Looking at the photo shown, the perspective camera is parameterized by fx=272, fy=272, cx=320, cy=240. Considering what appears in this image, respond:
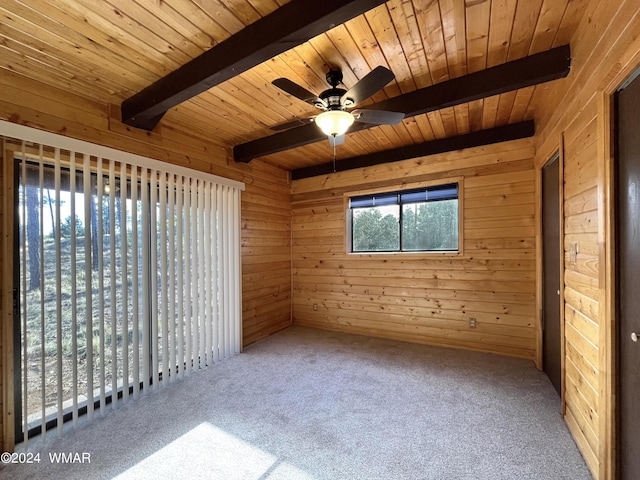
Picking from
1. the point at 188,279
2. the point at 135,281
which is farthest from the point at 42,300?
the point at 188,279

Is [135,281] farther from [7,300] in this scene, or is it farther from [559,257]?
[559,257]

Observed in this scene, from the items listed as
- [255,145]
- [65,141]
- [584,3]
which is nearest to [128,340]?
[65,141]

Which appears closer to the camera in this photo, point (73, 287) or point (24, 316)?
point (24, 316)

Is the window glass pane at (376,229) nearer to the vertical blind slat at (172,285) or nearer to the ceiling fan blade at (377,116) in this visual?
the ceiling fan blade at (377,116)

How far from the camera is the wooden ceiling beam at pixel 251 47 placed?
4.34 feet

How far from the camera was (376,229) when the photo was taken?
4016 millimetres

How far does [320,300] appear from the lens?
4.32 m

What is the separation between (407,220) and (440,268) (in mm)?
775

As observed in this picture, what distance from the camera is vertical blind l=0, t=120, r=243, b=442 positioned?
191cm

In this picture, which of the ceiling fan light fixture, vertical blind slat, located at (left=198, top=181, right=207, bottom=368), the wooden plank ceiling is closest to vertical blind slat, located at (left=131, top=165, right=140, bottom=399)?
vertical blind slat, located at (left=198, top=181, right=207, bottom=368)

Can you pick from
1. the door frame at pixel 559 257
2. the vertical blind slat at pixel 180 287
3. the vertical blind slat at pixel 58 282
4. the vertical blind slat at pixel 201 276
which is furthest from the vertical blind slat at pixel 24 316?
the door frame at pixel 559 257

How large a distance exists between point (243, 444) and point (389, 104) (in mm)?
2829

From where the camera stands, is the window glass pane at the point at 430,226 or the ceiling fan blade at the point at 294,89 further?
the window glass pane at the point at 430,226

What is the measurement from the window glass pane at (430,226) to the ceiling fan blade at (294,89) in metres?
2.33
